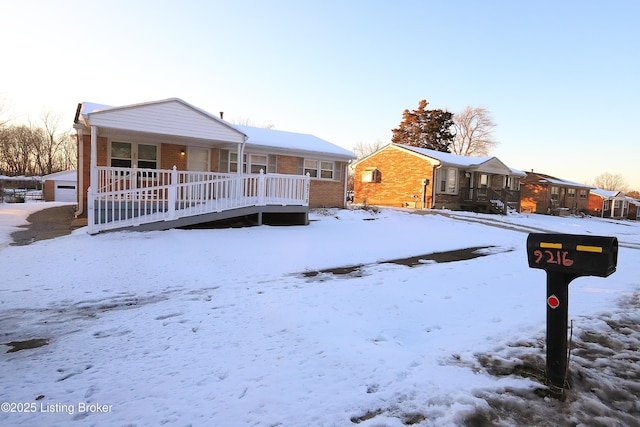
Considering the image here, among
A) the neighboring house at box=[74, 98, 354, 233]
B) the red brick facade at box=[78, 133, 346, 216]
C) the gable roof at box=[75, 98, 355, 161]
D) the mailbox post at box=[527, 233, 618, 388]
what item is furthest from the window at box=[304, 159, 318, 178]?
the mailbox post at box=[527, 233, 618, 388]

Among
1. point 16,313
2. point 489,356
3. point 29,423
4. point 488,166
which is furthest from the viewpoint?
point 488,166

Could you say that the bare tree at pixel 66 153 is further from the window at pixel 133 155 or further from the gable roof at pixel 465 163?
the gable roof at pixel 465 163

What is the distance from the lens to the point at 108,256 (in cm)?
682

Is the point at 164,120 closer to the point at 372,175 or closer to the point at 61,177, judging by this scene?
the point at 372,175

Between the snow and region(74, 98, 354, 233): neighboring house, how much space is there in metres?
2.59

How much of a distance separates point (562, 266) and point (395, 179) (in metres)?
22.7

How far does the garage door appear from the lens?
102 feet

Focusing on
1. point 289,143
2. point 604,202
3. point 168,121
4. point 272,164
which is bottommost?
point 604,202

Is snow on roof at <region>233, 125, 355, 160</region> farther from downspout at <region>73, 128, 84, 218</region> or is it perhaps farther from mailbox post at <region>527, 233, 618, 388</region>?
mailbox post at <region>527, 233, 618, 388</region>

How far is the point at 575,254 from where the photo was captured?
2.59 m

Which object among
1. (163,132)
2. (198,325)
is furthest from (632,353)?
(163,132)

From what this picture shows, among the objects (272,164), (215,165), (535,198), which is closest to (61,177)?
(215,165)

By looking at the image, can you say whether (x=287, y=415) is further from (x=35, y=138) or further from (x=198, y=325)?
(x=35, y=138)

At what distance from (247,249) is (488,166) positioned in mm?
21676
